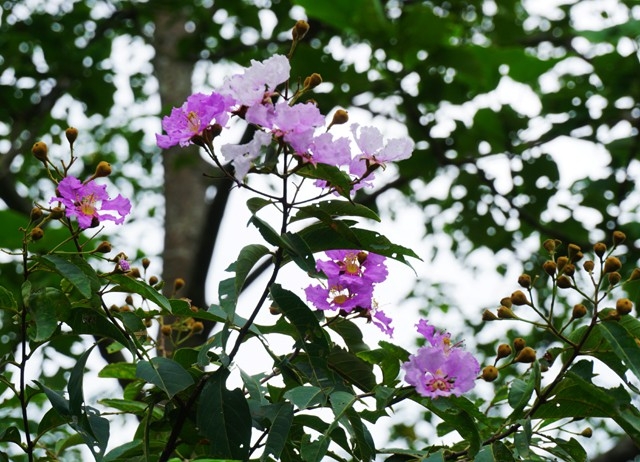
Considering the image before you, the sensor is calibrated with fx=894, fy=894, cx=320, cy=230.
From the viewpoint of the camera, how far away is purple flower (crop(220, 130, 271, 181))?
3.26 ft

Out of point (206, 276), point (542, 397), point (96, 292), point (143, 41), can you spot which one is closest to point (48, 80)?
point (143, 41)

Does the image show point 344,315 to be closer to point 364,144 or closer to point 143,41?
point 364,144

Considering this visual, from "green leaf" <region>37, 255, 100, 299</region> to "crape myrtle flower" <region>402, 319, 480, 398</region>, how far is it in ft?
1.22

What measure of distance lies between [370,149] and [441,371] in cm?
29

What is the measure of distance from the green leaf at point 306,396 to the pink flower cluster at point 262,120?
0.25 m

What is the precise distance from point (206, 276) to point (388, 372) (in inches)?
78.0

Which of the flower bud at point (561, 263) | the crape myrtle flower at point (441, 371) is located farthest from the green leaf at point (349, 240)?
the flower bud at point (561, 263)

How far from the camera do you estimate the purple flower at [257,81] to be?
40.2 inches

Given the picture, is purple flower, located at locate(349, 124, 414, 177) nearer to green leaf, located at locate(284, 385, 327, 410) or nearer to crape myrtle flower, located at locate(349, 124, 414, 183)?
crape myrtle flower, located at locate(349, 124, 414, 183)

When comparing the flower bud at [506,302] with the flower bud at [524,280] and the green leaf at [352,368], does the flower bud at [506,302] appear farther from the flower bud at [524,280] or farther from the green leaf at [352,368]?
the green leaf at [352,368]

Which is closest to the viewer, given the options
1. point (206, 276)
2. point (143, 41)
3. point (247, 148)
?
point (247, 148)

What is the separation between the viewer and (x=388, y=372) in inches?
44.2

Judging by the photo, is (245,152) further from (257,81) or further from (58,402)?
(58,402)

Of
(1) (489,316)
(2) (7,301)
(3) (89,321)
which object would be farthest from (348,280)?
(2) (7,301)
